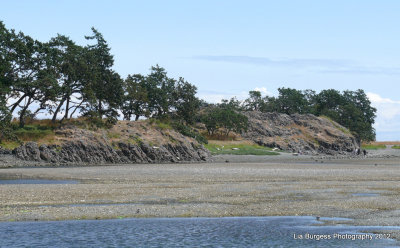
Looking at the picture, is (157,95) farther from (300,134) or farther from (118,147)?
(300,134)

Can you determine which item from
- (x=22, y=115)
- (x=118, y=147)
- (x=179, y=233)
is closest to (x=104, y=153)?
(x=118, y=147)

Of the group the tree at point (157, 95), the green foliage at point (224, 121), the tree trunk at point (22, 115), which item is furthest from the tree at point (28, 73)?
the green foliage at point (224, 121)

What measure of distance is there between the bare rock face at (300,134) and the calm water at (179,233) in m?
118

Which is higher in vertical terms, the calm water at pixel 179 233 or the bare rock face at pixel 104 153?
the bare rock face at pixel 104 153

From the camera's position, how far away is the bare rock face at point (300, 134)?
481 feet

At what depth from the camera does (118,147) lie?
284 ft

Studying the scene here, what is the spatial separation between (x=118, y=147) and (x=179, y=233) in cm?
6488

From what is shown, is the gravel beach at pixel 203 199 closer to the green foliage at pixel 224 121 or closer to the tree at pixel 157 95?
the tree at pixel 157 95

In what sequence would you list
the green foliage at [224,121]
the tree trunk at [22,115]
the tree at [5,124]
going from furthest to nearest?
the green foliage at [224,121], the tree trunk at [22,115], the tree at [5,124]

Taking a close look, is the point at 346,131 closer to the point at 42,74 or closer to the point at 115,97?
the point at 115,97

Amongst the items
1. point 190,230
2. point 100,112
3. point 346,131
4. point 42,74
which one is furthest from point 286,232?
point 346,131

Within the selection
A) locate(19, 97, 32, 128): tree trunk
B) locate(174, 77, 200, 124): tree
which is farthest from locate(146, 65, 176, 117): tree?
locate(19, 97, 32, 128): tree trunk

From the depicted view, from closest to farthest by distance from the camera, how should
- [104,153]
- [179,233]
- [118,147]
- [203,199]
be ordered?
[179,233], [203,199], [104,153], [118,147]

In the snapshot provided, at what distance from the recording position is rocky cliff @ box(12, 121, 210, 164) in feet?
253
